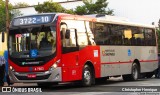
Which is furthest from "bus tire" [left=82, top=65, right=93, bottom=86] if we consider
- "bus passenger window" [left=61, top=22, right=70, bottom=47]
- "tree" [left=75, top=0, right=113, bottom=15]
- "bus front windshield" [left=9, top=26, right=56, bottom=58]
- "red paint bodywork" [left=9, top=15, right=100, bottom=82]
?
"tree" [left=75, top=0, right=113, bottom=15]

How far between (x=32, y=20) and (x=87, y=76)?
331 centimetres

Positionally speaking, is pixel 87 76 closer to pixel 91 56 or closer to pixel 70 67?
pixel 91 56

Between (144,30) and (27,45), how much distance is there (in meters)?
9.59

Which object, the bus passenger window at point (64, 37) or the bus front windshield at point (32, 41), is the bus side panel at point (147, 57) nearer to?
the bus passenger window at point (64, 37)

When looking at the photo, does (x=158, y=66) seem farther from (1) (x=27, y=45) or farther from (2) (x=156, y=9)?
(2) (x=156, y=9)

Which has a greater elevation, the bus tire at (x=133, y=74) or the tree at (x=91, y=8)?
the tree at (x=91, y=8)

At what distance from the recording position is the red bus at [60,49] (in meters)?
16.8

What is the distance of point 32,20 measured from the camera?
57.4ft

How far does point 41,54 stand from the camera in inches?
661

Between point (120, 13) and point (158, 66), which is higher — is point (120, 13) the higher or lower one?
the higher one

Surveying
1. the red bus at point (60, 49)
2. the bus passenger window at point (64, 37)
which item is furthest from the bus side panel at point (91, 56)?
the bus passenger window at point (64, 37)

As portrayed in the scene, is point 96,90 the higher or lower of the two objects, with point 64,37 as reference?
lower

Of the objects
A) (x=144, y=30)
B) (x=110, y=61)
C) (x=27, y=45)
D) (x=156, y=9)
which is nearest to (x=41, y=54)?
(x=27, y=45)

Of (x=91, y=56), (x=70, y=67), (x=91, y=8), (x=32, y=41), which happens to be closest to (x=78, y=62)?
(x=70, y=67)
